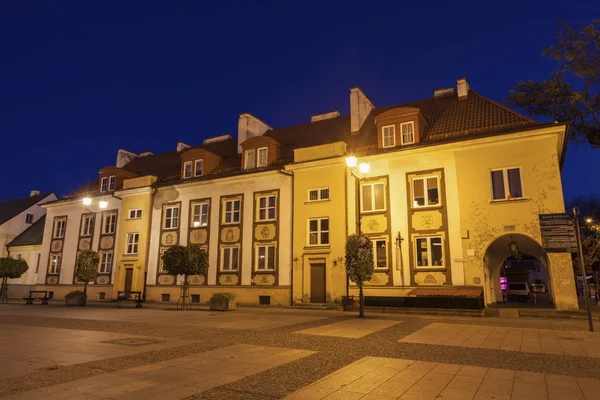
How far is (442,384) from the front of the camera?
6613 mm

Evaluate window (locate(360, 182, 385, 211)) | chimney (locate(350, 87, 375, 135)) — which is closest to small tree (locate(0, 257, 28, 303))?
window (locate(360, 182, 385, 211))

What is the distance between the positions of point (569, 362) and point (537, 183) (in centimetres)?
1443

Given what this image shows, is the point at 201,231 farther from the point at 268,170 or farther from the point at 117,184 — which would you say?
the point at 117,184

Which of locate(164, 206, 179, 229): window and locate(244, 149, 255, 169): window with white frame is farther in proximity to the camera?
locate(164, 206, 179, 229): window

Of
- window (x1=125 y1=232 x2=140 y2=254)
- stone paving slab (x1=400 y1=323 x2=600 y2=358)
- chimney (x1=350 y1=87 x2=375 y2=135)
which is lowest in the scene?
stone paving slab (x1=400 y1=323 x2=600 y2=358)

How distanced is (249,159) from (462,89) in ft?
52.5

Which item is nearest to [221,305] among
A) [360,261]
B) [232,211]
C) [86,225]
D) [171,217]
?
[360,261]

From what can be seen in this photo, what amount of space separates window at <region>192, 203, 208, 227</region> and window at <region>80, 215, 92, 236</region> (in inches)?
489

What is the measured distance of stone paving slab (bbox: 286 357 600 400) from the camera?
19.7ft

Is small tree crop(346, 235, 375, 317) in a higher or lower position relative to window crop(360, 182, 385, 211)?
lower

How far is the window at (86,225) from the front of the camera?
122 feet

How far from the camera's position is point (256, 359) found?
28.5 ft

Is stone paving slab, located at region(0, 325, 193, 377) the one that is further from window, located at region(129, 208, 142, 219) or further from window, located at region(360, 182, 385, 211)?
window, located at region(129, 208, 142, 219)

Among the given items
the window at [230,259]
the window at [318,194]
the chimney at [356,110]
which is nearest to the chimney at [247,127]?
the window at [230,259]
